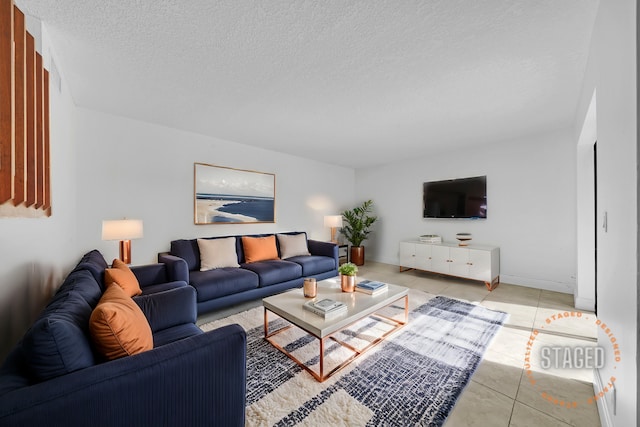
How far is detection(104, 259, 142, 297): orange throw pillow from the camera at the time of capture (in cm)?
184

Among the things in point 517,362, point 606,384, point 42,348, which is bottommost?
point 517,362

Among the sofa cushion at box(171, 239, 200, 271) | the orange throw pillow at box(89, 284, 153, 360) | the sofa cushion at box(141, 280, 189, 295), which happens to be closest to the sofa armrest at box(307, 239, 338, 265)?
the sofa cushion at box(171, 239, 200, 271)

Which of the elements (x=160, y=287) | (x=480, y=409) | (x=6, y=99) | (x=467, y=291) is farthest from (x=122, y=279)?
(x=467, y=291)

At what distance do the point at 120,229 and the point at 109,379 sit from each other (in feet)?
7.07

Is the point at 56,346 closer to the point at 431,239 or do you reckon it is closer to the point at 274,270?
the point at 274,270

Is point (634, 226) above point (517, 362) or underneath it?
above

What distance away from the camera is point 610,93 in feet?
3.91

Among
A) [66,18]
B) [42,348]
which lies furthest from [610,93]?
[66,18]

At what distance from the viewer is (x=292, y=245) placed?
404 centimetres

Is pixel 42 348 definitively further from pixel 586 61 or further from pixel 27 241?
pixel 586 61

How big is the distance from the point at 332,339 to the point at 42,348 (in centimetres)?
188

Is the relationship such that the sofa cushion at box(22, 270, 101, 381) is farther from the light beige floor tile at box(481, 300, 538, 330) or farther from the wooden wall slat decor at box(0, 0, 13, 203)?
the light beige floor tile at box(481, 300, 538, 330)

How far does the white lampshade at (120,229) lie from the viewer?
248cm

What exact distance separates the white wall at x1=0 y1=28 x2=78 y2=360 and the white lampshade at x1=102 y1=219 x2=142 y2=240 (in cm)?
29
